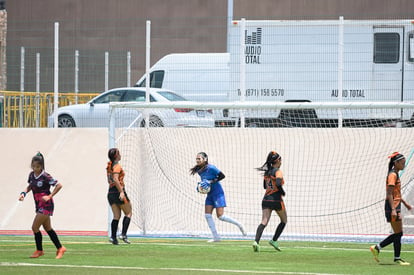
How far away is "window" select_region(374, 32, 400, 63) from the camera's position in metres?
24.2

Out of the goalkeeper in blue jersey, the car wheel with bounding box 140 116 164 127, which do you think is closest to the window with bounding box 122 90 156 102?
the car wheel with bounding box 140 116 164 127

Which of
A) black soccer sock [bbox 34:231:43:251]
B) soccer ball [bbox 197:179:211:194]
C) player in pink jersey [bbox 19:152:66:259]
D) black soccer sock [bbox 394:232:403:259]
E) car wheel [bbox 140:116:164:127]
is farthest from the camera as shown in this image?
car wheel [bbox 140:116:164:127]

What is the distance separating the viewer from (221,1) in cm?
3922

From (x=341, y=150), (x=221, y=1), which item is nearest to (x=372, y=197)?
(x=341, y=150)

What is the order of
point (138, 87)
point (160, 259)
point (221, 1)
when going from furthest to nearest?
point (221, 1) → point (138, 87) → point (160, 259)

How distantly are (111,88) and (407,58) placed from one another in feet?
26.6

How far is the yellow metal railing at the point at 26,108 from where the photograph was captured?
25672mm

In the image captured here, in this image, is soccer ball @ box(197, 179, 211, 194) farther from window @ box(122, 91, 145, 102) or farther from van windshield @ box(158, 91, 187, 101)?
window @ box(122, 91, 145, 102)

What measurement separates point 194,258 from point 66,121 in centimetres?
1132

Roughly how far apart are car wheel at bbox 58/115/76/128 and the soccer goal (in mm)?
2977

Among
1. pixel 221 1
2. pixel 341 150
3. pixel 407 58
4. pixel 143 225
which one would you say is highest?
pixel 221 1

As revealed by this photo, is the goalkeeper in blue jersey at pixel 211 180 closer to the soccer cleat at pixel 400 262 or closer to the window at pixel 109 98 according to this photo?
the soccer cleat at pixel 400 262

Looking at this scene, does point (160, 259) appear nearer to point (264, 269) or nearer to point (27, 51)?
point (264, 269)

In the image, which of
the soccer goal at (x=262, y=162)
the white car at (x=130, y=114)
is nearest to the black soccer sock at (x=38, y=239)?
the soccer goal at (x=262, y=162)
